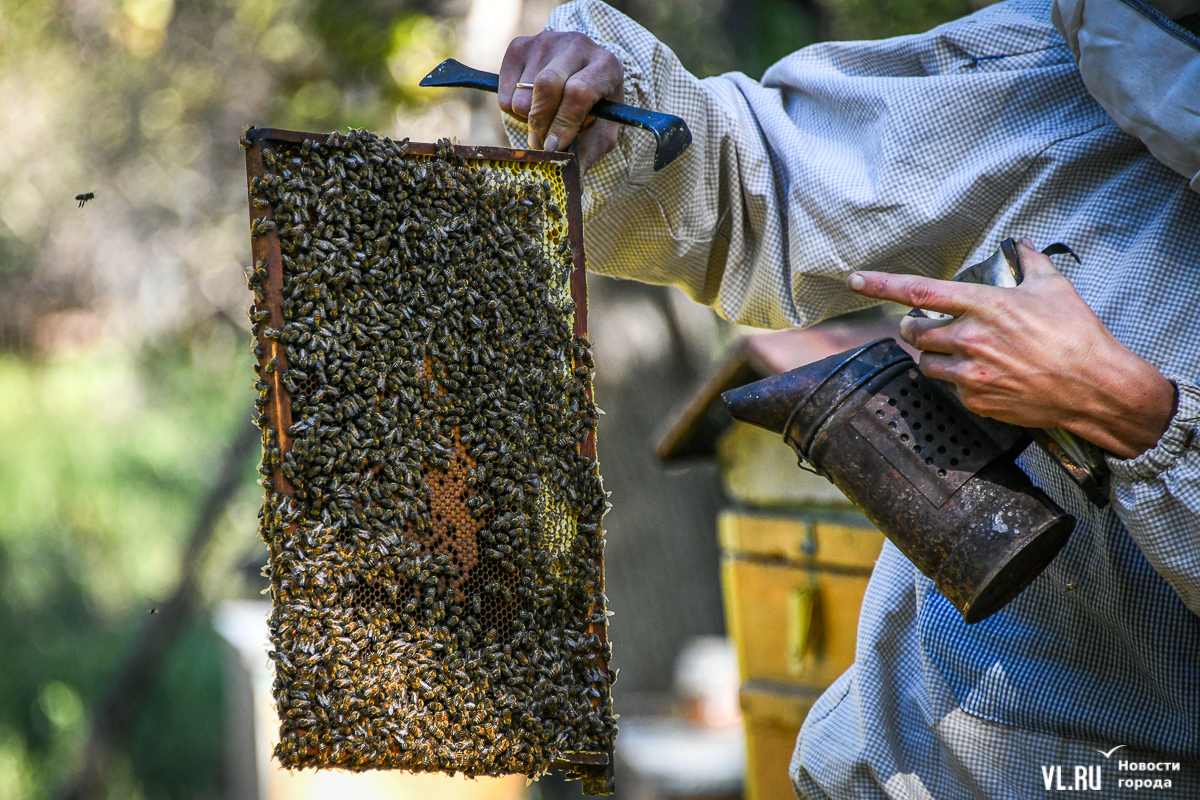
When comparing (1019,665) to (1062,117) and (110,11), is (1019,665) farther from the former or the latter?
(110,11)

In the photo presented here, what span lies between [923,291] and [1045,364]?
0.70ft

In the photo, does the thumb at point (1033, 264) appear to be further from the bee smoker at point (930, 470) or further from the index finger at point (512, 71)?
the index finger at point (512, 71)

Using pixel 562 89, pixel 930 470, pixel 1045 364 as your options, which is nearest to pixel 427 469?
pixel 562 89

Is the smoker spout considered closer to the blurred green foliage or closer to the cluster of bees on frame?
the cluster of bees on frame

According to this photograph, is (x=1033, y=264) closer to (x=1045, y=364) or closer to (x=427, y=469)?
(x=1045, y=364)

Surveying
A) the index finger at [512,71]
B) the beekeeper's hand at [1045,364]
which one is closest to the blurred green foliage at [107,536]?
the index finger at [512,71]

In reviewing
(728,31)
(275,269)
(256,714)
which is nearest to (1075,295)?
(275,269)

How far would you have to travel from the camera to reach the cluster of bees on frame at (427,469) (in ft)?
5.21

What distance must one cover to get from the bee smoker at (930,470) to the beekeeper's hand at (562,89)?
63cm

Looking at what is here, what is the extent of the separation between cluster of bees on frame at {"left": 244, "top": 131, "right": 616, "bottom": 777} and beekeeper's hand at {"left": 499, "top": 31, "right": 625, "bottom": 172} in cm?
10

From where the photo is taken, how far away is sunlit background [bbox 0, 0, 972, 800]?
18.1ft

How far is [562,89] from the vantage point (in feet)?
5.89

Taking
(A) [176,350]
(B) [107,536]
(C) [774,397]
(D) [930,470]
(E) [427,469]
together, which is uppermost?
(E) [427,469]

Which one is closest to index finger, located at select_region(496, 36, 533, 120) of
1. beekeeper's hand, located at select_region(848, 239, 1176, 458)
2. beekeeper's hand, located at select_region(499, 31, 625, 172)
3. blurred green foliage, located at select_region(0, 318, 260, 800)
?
beekeeper's hand, located at select_region(499, 31, 625, 172)
